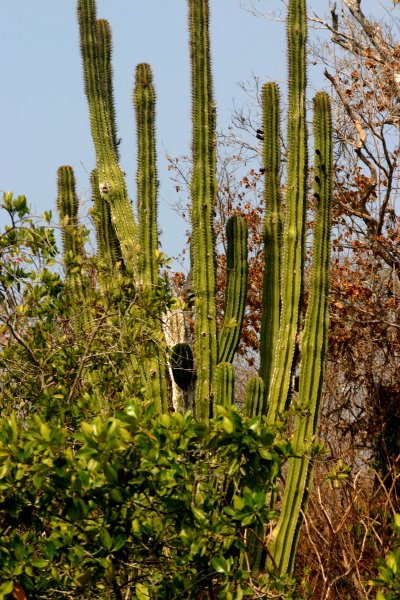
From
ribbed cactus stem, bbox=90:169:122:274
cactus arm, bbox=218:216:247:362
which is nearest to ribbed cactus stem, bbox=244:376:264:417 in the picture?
cactus arm, bbox=218:216:247:362

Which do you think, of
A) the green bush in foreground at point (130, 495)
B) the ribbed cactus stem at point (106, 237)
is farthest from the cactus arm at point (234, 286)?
the green bush in foreground at point (130, 495)

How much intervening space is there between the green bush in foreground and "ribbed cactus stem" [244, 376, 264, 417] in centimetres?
297

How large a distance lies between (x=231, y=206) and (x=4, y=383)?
25.5 feet

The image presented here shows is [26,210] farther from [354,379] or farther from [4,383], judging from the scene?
[354,379]

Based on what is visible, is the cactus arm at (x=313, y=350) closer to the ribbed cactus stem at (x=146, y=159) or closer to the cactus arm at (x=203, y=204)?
the cactus arm at (x=203, y=204)

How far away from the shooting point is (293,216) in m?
8.09

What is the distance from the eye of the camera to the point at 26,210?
5578mm

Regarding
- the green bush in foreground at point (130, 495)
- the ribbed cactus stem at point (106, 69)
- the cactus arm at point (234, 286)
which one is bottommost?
the green bush in foreground at point (130, 495)

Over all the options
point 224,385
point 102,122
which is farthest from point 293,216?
point 102,122

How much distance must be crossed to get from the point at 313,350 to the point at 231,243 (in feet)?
3.57

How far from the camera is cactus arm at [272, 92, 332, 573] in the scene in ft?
24.0

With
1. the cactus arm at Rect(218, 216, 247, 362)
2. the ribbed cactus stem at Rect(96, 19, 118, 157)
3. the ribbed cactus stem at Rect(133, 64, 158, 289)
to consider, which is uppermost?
the ribbed cactus stem at Rect(96, 19, 118, 157)

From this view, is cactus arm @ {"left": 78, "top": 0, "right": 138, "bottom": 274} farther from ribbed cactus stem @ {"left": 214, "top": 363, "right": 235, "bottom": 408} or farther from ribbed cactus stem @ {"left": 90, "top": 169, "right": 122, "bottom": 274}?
ribbed cactus stem @ {"left": 214, "top": 363, "right": 235, "bottom": 408}

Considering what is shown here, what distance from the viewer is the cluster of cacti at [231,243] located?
24.7 feet
